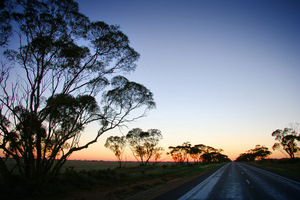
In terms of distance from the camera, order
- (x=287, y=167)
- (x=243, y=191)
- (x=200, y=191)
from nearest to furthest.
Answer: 1. (x=243, y=191)
2. (x=200, y=191)
3. (x=287, y=167)

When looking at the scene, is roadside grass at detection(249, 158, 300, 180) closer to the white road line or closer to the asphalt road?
the asphalt road

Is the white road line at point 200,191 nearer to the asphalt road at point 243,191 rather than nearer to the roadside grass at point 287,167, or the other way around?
the asphalt road at point 243,191

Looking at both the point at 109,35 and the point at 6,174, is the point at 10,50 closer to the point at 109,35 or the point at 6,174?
the point at 109,35

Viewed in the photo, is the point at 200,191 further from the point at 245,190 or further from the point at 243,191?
the point at 245,190

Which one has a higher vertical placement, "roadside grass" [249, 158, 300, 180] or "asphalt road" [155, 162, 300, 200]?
"asphalt road" [155, 162, 300, 200]

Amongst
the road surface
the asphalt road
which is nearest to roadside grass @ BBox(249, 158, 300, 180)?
the road surface

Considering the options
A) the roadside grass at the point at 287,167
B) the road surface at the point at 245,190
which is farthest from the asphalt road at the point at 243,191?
the roadside grass at the point at 287,167

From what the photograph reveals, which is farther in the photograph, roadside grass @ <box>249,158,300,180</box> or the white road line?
roadside grass @ <box>249,158,300,180</box>

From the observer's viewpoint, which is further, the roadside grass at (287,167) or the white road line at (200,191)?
the roadside grass at (287,167)

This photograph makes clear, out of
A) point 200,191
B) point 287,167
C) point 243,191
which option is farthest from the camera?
point 287,167

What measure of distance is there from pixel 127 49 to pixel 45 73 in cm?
672

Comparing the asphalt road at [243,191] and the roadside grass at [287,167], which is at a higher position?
the asphalt road at [243,191]

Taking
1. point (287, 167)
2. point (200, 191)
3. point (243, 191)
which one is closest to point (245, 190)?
point (243, 191)

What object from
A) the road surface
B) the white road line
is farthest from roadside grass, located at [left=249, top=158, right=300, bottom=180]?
the white road line
